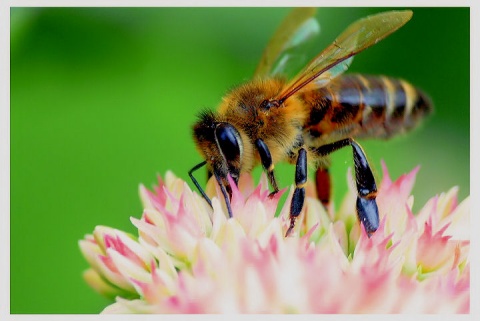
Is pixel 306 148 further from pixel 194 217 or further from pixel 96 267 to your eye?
pixel 96 267

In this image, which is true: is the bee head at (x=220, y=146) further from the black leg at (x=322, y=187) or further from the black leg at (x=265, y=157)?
the black leg at (x=322, y=187)

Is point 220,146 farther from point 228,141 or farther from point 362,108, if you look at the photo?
point 362,108

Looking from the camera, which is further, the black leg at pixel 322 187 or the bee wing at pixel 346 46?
the black leg at pixel 322 187

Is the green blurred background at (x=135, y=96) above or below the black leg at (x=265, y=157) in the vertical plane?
above

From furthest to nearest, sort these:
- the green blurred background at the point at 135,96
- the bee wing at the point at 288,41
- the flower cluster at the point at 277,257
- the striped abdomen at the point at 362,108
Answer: the green blurred background at the point at 135,96, the bee wing at the point at 288,41, the striped abdomen at the point at 362,108, the flower cluster at the point at 277,257

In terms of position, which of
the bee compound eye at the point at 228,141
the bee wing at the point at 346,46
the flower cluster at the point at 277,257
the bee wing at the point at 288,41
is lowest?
the flower cluster at the point at 277,257

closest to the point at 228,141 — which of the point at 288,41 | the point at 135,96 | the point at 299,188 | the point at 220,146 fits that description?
the point at 220,146

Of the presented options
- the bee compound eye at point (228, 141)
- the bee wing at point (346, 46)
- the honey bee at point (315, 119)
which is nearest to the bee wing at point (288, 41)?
the honey bee at point (315, 119)

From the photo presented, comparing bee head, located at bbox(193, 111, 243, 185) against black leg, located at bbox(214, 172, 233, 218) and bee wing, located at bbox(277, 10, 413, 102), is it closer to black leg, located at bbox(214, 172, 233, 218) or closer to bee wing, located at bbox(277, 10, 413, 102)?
black leg, located at bbox(214, 172, 233, 218)
